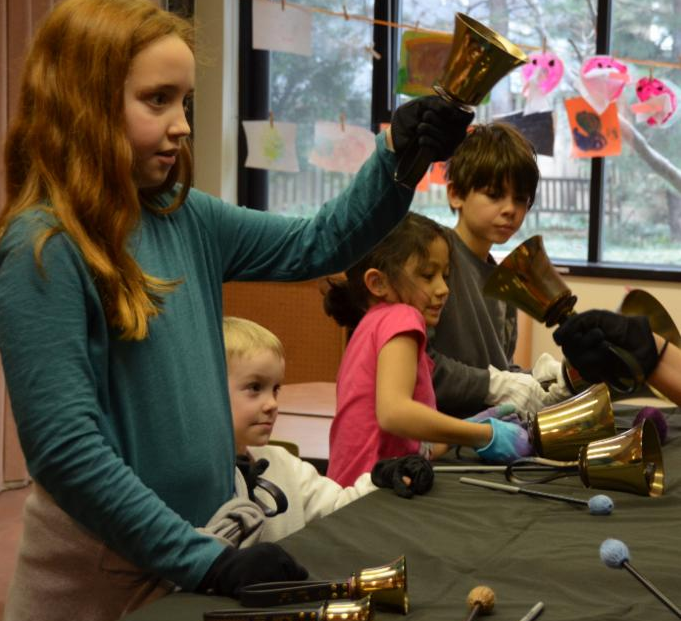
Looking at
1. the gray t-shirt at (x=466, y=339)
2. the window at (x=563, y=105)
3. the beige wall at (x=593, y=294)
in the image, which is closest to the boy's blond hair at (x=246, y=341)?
the gray t-shirt at (x=466, y=339)

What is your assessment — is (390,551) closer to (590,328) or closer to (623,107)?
(590,328)

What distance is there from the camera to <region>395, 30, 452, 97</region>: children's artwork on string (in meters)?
4.23

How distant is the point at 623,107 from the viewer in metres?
4.07

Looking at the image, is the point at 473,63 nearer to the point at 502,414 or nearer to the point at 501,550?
the point at 501,550

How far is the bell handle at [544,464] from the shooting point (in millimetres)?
1535

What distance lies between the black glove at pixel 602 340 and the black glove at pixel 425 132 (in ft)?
1.36

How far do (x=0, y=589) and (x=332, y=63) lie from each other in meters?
2.66

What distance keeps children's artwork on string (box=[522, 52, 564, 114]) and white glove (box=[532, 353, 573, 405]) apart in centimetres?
225

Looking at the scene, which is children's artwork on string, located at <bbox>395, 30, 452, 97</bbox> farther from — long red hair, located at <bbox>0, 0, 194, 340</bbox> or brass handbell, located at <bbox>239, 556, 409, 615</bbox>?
brass handbell, located at <bbox>239, 556, 409, 615</bbox>

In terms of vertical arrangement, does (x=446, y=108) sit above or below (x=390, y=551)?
above

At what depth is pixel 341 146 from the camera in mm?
4453

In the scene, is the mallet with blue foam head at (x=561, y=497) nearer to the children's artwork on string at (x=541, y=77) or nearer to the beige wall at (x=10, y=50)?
the beige wall at (x=10, y=50)

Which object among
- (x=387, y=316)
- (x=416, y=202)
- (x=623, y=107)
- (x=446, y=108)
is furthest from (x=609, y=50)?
(x=446, y=108)

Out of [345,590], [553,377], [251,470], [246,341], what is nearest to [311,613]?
[345,590]
